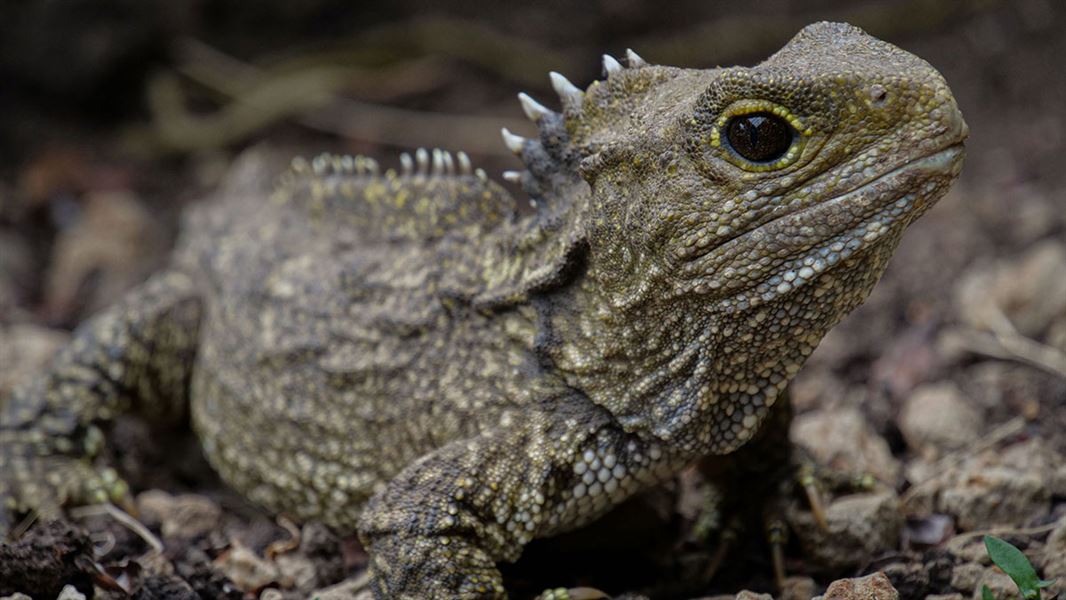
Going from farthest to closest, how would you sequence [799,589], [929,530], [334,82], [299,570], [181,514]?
[334,82] → [181,514] → [299,570] → [929,530] → [799,589]

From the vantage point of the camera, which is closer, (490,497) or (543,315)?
(490,497)

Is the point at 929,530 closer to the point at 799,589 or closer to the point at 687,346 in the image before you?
the point at 799,589

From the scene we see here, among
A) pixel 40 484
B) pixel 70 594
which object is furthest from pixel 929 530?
pixel 40 484

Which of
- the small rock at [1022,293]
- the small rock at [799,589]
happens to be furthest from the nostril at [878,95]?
the small rock at [1022,293]

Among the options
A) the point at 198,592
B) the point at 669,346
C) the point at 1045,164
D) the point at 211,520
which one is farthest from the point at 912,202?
the point at 1045,164

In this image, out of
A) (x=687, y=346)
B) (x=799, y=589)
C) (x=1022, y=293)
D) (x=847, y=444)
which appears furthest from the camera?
(x=1022, y=293)

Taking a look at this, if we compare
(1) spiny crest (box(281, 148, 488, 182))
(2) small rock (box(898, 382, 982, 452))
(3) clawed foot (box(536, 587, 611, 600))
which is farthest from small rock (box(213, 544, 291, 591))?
(2) small rock (box(898, 382, 982, 452))

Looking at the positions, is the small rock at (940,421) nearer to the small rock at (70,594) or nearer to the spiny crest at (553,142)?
the spiny crest at (553,142)
